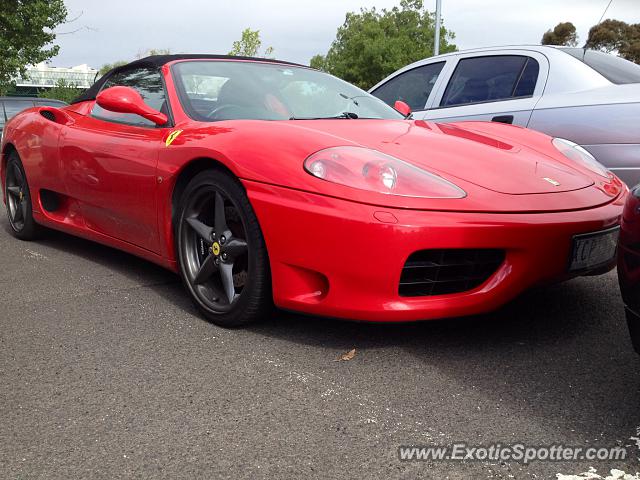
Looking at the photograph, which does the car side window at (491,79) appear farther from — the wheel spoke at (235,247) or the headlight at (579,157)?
the wheel spoke at (235,247)

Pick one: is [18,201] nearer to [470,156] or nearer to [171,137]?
[171,137]

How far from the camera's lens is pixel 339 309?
98.4 inches

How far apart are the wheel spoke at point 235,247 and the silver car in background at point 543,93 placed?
2.36m

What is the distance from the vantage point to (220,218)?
288 centimetres

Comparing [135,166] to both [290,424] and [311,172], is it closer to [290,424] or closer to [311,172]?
[311,172]

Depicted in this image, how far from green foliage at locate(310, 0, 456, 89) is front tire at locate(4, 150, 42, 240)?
3892cm

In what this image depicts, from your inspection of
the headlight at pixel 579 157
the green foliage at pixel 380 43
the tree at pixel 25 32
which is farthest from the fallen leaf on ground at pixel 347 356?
the green foliage at pixel 380 43

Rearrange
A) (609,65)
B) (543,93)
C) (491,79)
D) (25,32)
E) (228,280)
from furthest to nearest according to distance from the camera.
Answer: (25,32) < (491,79) < (609,65) < (543,93) < (228,280)

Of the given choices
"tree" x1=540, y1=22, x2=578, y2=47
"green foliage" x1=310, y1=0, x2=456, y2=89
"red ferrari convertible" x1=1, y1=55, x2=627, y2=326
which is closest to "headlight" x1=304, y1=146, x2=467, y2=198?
"red ferrari convertible" x1=1, y1=55, x2=627, y2=326

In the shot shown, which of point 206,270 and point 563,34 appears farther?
point 563,34

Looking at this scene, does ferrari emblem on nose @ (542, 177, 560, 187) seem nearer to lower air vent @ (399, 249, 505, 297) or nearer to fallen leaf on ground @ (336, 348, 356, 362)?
lower air vent @ (399, 249, 505, 297)

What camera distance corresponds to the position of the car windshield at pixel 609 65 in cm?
448

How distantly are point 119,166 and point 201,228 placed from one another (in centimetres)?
75

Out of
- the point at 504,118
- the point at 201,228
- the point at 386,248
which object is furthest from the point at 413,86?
the point at 386,248
